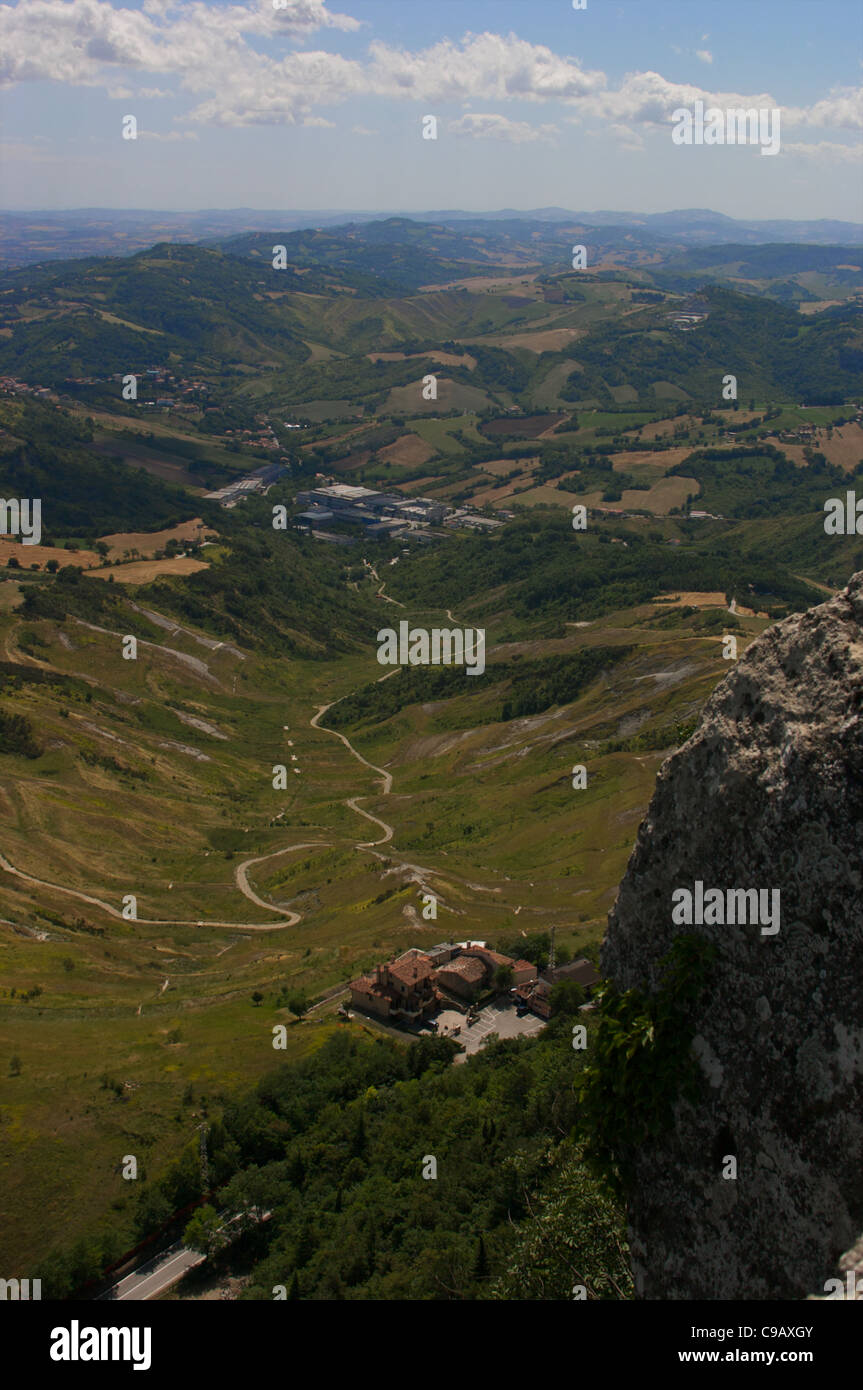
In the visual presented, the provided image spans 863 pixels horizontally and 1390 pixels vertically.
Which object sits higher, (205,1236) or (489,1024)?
(489,1024)

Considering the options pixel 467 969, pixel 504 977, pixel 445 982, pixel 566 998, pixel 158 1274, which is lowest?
pixel 158 1274

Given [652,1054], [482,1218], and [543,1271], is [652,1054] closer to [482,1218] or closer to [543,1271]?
[543,1271]

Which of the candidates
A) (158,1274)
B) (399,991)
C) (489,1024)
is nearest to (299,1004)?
(399,991)

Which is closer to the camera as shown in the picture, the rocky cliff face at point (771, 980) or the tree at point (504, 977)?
the rocky cliff face at point (771, 980)

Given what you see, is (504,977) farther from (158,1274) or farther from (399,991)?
(158,1274)

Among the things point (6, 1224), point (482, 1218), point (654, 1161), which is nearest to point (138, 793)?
point (6, 1224)

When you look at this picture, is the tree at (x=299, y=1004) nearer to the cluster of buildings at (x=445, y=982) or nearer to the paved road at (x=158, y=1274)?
the cluster of buildings at (x=445, y=982)

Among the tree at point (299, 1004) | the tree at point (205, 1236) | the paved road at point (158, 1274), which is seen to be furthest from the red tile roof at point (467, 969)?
the paved road at point (158, 1274)
